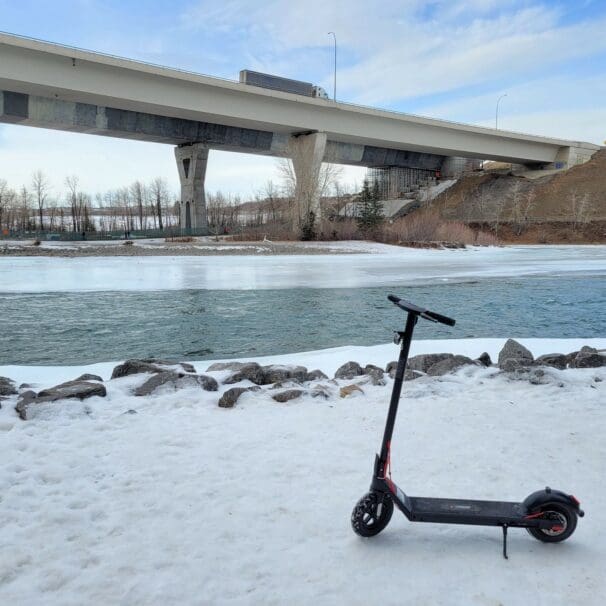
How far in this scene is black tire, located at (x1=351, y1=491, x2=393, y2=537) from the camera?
3146 millimetres

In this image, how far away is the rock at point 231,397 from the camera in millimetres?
5496

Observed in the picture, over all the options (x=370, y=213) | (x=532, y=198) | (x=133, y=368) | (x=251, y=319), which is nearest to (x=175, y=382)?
(x=133, y=368)

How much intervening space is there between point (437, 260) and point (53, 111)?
25812 millimetres

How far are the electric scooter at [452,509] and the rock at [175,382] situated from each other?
313cm

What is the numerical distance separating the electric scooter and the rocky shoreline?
2.54m

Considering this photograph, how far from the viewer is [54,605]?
262 centimetres

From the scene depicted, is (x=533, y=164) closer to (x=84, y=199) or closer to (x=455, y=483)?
(x=84, y=199)

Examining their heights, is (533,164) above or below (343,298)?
above

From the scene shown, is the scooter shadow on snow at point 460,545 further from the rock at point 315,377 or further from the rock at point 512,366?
the rock at point 512,366

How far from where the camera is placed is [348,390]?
593 centimetres

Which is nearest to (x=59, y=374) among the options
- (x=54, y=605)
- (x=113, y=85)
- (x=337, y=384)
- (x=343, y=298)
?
(x=337, y=384)

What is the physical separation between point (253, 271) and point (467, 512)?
65.9 feet

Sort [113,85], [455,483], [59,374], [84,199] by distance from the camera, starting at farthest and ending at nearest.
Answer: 1. [84,199]
2. [113,85]
3. [59,374]
4. [455,483]

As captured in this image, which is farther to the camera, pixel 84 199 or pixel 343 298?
pixel 84 199
